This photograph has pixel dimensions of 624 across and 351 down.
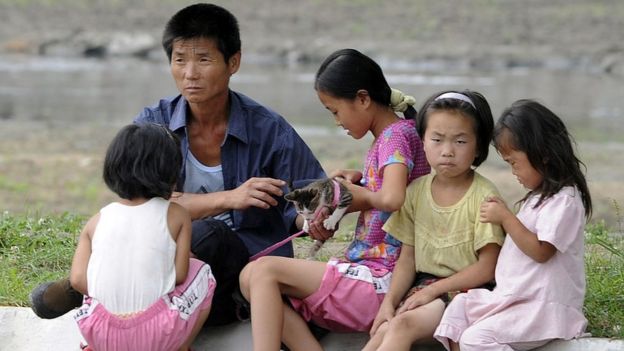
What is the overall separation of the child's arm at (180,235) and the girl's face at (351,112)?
700 mm

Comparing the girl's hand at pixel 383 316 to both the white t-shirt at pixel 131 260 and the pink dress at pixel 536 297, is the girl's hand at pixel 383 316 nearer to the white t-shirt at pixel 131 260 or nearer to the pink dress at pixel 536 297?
the pink dress at pixel 536 297

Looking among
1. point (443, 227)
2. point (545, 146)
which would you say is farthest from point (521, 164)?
point (443, 227)

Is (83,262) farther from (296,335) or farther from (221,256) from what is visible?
(296,335)

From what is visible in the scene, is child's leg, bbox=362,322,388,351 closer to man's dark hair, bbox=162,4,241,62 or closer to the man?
the man

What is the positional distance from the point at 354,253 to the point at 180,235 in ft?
2.31

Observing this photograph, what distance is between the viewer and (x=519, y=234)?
3797 millimetres

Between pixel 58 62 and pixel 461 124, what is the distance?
1896 cm

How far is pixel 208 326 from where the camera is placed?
4457 mm

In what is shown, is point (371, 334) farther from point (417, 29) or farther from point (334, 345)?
point (417, 29)

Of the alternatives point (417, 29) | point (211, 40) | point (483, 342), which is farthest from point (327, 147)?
point (417, 29)

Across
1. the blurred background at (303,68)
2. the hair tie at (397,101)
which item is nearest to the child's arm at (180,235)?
the hair tie at (397,101)

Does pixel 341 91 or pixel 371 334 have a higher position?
pixel 341 91

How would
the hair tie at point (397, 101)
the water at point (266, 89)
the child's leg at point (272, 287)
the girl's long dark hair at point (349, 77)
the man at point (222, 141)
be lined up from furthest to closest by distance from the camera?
the water at point (266, 89), the man at point (222, 141), the hair tie at point (397, 101), the girl's long dark hair at point (349, 77), the child's leg at point (272, 287)

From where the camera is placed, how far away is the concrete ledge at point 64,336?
429cm
